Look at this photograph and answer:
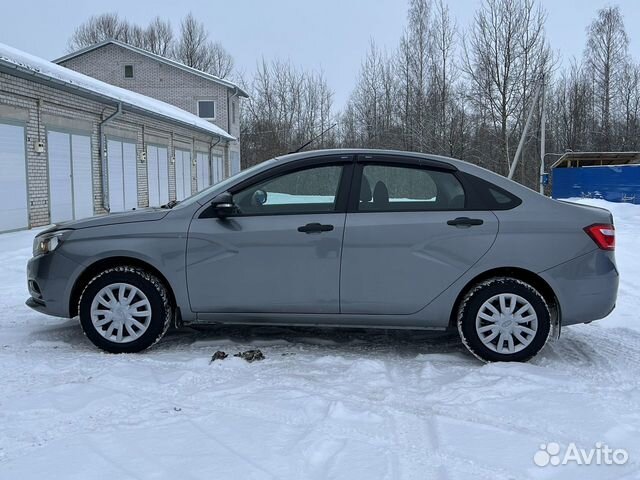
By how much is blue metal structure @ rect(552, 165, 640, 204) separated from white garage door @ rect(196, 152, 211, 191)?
16.1 meters

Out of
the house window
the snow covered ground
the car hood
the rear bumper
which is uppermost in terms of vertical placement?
the house window

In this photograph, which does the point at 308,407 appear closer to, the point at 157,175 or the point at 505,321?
the point at 505,321

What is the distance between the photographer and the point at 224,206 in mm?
4445

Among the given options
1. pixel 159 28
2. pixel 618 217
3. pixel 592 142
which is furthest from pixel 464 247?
pixel 159 28

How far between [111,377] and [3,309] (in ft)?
9.14

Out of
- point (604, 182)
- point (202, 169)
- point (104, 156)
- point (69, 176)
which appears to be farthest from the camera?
point (202, 169)

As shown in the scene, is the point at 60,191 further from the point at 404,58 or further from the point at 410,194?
the point at 404,58

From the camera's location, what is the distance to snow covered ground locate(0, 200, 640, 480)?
283 cm

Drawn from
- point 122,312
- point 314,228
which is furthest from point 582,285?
point 122,312

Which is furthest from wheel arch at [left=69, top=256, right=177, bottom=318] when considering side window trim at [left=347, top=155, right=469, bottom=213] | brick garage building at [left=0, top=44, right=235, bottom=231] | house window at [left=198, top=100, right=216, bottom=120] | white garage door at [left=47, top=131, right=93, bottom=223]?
house window at [left=198, top=100, right=216, bottom=120]

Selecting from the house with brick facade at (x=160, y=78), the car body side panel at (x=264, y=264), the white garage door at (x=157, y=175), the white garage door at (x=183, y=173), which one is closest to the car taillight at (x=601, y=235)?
the car body side panel at (x=264, y=264)

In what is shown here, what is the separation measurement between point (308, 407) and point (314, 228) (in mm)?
1410

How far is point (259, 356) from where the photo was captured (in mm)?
4484

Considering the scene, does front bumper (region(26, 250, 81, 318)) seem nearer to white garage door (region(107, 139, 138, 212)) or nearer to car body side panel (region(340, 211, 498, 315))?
car body side panel (region(340, 211, 498, 315))
